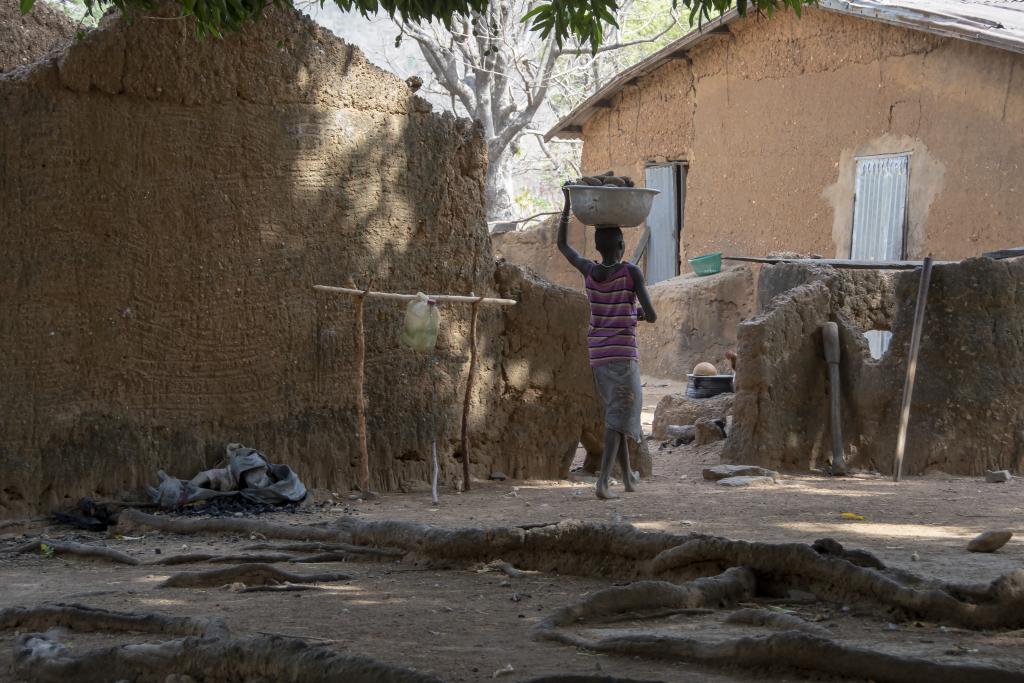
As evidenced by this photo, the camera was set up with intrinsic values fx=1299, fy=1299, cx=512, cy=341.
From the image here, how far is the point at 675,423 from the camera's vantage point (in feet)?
38.0

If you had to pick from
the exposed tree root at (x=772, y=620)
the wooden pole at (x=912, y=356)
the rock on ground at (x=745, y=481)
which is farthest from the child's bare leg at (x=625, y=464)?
the exposed tree root at (x=772, y=620)

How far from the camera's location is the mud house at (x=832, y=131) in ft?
41.5

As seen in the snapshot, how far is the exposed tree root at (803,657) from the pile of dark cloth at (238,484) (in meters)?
3.62

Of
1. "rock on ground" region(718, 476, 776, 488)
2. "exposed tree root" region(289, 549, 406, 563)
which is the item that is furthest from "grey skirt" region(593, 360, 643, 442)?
"exposed tree root" region(289, 549, 406, 563)

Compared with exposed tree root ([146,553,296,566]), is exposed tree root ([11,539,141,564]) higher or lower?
lower

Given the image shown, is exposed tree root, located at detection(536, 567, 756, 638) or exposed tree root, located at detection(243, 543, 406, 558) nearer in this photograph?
exposed tree root, located at detection(536, 567, 756, 638)

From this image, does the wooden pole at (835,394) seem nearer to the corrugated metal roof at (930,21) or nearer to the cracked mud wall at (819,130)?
the cracked mud wall at (819,130)

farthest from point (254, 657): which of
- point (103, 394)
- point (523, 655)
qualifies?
point (103, 394)

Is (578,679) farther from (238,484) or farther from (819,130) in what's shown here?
(819,130)

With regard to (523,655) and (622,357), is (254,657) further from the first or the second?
(622,357)

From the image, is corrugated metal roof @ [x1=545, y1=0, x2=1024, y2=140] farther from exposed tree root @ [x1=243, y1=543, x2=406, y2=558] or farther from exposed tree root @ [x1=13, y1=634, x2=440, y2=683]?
exposed tree root @ [x1=13, y1=634, x2=440, y2=683]

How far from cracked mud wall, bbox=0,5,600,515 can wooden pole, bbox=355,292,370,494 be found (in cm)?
10

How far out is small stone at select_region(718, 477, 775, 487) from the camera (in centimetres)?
850

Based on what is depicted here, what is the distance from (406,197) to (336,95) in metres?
0.76
